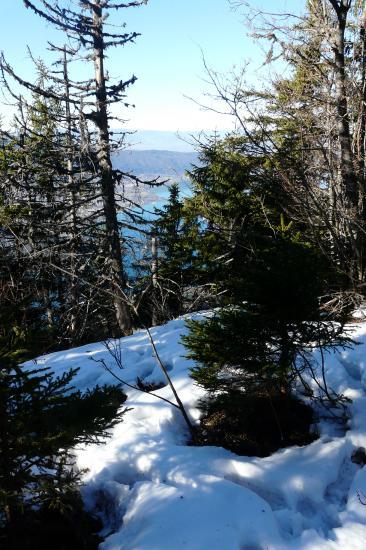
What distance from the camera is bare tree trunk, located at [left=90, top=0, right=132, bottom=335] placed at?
11328mm

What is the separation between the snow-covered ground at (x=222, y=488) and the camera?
338 cm

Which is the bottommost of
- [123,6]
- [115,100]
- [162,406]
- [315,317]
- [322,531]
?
[322,531]

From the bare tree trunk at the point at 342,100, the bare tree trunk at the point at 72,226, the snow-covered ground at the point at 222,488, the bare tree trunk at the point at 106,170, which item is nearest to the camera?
the snow-covered ground at the point at 222,488

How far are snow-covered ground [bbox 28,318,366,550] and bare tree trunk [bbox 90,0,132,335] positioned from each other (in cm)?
632

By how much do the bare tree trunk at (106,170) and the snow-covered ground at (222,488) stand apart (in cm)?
632

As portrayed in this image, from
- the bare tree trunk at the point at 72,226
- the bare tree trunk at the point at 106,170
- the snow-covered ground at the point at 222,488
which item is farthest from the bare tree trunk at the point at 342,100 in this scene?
the bare tree trunk at the point at 106,170

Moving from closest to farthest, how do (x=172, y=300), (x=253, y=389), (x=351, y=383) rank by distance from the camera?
(x=253, y=389) → (x=351, y=383) → (x=172, y=300)

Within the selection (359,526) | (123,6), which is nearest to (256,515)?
(359,526)

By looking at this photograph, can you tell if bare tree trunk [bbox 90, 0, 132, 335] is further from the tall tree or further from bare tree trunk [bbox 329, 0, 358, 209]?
bare tree trunk [bbox 329, 0, 358, 209]

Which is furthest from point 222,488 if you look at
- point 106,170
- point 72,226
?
point 72,226

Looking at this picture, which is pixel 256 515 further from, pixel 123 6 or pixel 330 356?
pixel 123 6

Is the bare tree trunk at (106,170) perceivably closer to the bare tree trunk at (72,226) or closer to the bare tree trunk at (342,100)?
the bare tree trunk at (72,226)

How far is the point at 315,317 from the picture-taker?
4.36 m

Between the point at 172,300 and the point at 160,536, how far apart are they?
17.0m
